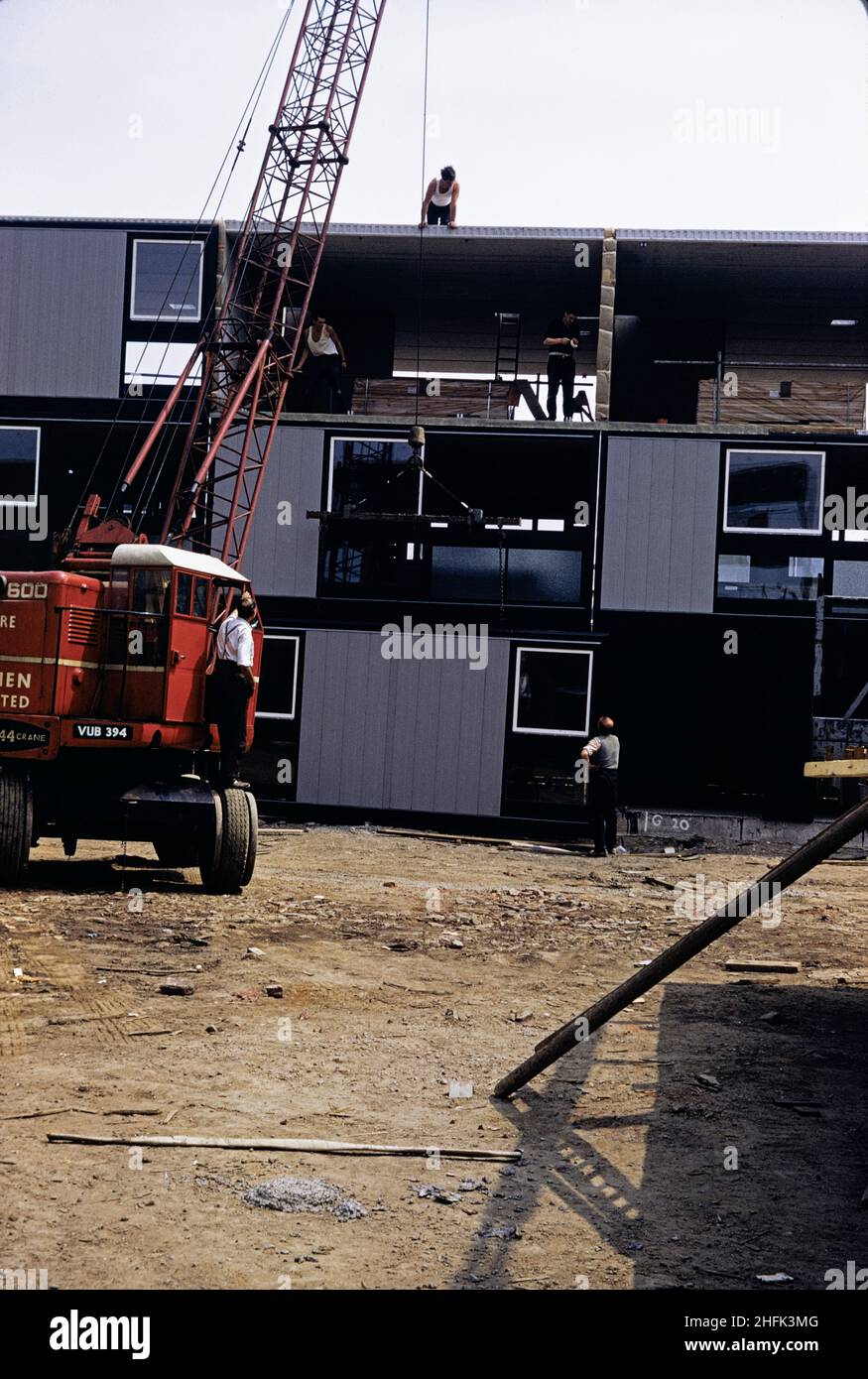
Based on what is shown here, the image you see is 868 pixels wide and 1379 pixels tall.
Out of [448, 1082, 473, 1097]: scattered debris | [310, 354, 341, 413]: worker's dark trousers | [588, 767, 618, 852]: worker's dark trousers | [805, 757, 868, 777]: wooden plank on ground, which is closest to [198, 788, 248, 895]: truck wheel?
[448, 1082, 473, 1097]: scattered debris

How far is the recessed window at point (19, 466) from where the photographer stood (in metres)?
25.1

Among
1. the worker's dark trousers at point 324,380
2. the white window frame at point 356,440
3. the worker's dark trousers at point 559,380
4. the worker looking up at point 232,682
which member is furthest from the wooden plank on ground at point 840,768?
the worker's dark trousers at point 324,380

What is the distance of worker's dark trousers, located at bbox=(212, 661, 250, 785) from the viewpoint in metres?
13.8

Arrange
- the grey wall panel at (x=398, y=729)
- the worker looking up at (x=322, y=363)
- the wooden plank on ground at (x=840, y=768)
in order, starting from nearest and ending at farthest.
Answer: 1. the wooden plank on ground at (x=840, y=768)
2. the grey wall panel at (x=398, y=729)
3. the worker looking up at (x=322, y=363)

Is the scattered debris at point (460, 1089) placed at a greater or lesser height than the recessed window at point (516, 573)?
lesser

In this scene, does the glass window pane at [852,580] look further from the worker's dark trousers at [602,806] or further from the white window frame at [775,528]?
the worker's dark trousers at [602,806]

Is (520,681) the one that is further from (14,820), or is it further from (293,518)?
(14,820)

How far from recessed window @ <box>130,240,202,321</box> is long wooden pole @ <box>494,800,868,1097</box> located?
66.4ft

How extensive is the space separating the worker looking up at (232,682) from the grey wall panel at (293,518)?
32.4 ft

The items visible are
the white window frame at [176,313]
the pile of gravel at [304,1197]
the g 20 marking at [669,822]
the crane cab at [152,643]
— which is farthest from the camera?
the white window frame at [176,313]

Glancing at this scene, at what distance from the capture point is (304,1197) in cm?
595

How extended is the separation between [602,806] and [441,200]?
12001mm

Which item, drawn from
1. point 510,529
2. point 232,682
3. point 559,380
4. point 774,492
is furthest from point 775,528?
point 232,682

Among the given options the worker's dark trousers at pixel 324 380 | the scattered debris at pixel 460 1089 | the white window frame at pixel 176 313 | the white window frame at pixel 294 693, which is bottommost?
the scattered debris at pixel 460 1089
